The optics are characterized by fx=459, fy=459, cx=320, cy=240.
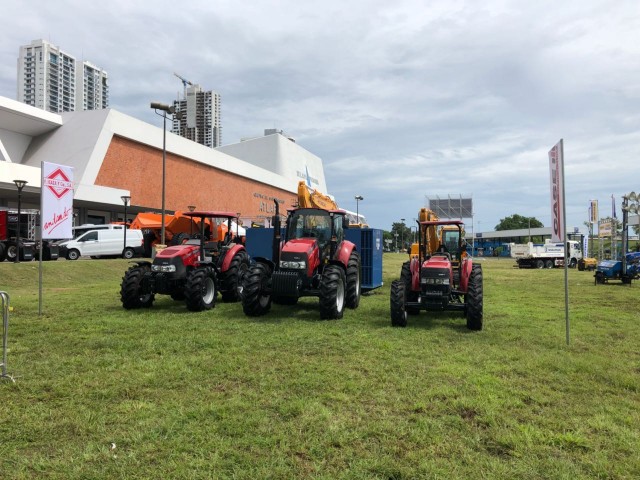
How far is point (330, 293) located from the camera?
28.2ft

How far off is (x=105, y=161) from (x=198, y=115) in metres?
21.7

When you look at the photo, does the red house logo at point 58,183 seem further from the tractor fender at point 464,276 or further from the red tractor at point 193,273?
the tractor fender at point 464,276

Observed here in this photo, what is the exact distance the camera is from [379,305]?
1111 centimetres

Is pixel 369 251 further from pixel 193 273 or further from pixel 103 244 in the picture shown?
pixel 103 244

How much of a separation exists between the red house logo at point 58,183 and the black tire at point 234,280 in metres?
3.66

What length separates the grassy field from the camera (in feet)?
10.3

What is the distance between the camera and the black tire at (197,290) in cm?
929

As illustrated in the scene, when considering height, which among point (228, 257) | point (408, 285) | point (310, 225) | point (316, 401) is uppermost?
point (310, 225)

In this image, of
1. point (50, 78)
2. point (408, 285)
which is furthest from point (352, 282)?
point (50, 78)

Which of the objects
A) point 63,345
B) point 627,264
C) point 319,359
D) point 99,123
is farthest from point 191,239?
point 99,123

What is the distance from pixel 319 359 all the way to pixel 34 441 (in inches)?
126

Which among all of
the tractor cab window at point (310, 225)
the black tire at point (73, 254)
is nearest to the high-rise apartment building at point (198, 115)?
the black tire at point (73, 254)

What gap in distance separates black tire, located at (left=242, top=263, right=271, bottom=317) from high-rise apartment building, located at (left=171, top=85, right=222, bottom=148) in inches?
1654

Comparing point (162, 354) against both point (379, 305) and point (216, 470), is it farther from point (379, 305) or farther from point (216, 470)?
point (379, 305)
